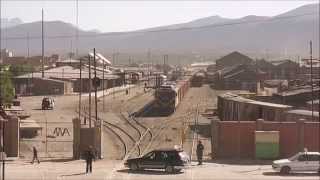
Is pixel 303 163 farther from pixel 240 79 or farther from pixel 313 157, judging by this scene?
pixel 240 79

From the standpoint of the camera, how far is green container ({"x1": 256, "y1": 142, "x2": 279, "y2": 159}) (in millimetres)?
33281

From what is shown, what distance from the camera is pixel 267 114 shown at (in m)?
46.1

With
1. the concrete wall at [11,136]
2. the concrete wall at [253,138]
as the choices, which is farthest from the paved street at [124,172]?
the concrete wall at [11,136]

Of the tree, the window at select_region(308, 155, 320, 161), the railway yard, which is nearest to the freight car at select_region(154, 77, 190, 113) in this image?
the railway yard

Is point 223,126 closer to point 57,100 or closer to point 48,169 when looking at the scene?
point 48,169

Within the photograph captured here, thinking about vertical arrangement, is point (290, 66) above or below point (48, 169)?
above

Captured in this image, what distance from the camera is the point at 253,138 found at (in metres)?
33.8

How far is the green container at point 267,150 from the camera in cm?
3328

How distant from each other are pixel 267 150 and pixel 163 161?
661 centimetres

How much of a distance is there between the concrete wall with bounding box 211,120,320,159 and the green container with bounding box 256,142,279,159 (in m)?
0.46

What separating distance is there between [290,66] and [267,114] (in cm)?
6809

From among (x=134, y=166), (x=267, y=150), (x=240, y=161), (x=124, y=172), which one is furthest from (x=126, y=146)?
(x=124, y=172)

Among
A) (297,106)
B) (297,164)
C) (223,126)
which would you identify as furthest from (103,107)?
(297,164)

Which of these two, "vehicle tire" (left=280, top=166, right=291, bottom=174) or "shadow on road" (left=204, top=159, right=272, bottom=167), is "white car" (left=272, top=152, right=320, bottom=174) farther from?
"shadow on road" (left=204, top=159, right=272, bottom=167)
